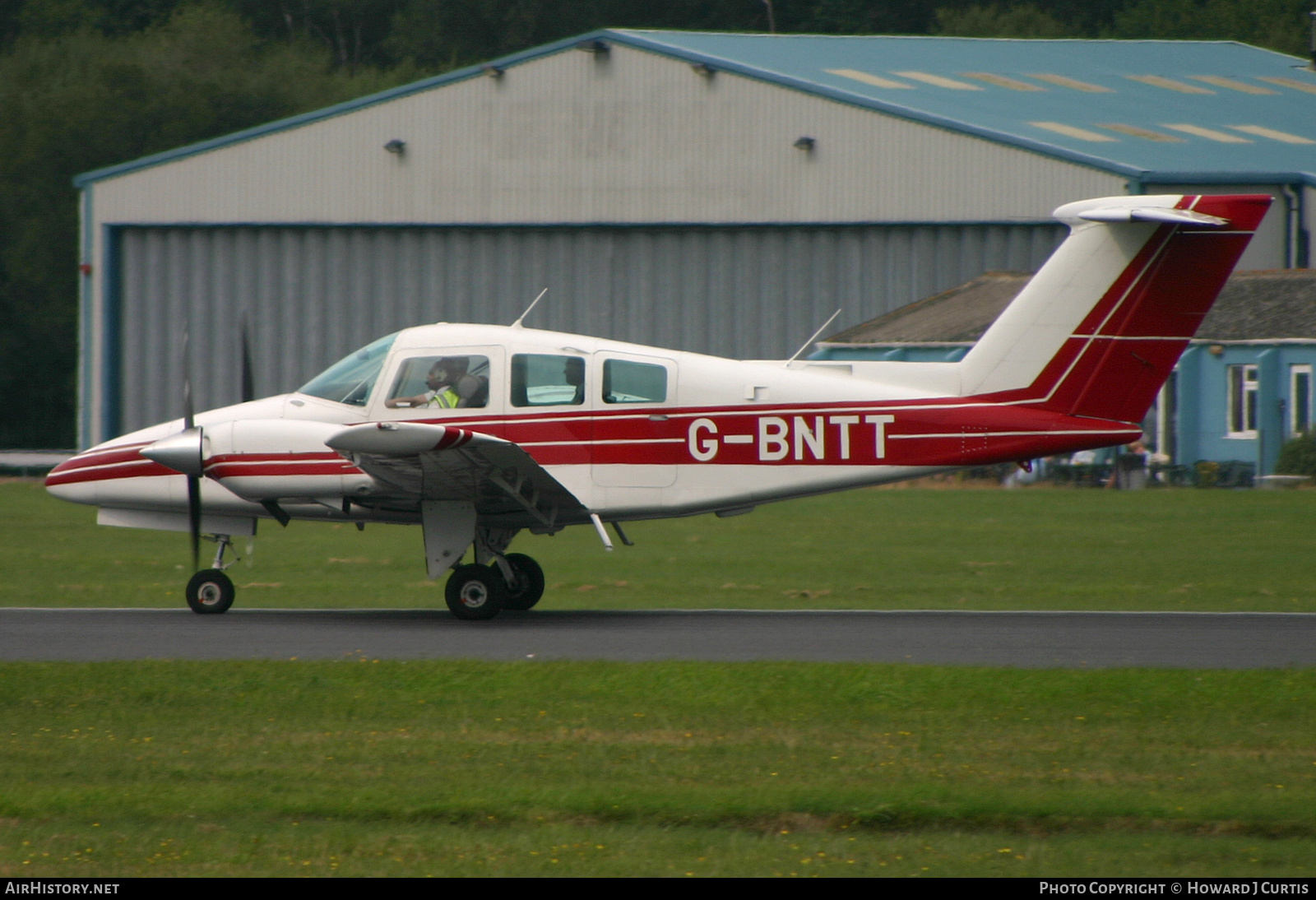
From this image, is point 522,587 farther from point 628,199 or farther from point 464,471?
point 628,199

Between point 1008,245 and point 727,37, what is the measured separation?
10067 mm

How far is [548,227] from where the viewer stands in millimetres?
37281

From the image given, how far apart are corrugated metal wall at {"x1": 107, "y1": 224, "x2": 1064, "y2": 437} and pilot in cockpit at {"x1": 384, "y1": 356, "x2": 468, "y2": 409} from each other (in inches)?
882

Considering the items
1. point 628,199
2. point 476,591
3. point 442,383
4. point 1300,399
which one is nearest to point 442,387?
point 442,383

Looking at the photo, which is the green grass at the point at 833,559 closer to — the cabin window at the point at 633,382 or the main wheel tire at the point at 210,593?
the main wheel tire at the point at 210,593

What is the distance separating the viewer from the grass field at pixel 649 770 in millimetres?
7125

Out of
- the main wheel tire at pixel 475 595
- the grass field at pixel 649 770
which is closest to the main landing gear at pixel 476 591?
the main wheel tire at pixel 475 595

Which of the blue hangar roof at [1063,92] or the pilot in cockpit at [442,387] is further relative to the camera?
the blue hangar roof at [1063,92]

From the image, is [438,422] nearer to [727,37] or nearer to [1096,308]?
[1096,308]

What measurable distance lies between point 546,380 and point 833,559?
7531 millimetres

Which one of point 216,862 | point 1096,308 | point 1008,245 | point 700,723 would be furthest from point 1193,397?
point 216,862

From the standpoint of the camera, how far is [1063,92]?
1565 inches

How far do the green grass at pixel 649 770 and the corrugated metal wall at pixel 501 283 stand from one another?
2519 centimetres

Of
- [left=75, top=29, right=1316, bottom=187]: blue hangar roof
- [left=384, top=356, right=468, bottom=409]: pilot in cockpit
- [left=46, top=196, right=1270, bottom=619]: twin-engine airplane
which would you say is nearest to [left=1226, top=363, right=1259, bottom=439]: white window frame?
[left=75, top=29, right=1316, bottom=187]: blue hangar roof
